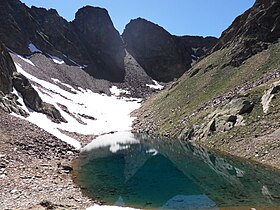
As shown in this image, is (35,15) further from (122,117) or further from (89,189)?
→ (89,189)

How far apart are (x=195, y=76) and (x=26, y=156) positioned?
246 ft

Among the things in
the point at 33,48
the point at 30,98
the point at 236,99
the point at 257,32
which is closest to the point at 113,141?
the point at 30,98

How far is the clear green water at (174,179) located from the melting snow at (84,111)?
12058 mm

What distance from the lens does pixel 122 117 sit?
105 m

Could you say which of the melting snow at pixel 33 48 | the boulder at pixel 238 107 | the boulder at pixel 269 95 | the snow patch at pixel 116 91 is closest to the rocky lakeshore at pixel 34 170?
the boulder at pixel 238 107

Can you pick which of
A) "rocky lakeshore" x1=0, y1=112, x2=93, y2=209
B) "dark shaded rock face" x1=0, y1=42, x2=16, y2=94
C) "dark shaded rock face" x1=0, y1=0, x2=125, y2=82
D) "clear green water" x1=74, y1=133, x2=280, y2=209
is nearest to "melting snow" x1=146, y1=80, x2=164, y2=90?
"dark shaded rock face" x1=0, y1=0, x2=125, y2=82

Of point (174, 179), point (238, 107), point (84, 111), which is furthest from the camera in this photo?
point (84, 111)

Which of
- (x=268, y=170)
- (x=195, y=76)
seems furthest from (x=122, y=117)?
(x=268, y=170)

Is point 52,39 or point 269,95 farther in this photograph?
point 52,39

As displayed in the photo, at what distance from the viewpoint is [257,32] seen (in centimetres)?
9662

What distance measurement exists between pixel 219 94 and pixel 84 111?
4072 centimetres

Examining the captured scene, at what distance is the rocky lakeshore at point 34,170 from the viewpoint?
85.9ft

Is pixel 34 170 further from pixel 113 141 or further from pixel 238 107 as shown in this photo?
pixel 238 107

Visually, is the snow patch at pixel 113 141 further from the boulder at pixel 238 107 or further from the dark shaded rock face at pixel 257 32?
the dark shaded rock face at pixel 257 32
